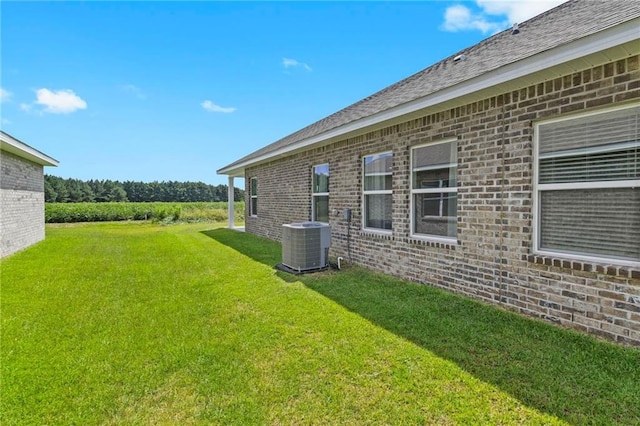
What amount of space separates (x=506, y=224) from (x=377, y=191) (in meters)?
3.02

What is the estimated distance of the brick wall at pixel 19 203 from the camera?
9.61 metres

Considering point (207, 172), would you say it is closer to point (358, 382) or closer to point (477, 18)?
point (477, 18)

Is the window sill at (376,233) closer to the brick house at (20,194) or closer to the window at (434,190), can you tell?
the window at (434,190)

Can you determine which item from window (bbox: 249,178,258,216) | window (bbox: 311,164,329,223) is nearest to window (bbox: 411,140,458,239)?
window (bbox: 311,164,329,223)

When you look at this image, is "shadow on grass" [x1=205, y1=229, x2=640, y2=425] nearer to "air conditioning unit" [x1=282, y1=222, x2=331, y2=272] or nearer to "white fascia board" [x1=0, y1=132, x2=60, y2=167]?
"air conditioning unit" [x1=282, y1=222, x2=331, y2=272]

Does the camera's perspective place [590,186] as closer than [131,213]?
Yes

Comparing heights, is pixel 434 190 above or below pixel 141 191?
below

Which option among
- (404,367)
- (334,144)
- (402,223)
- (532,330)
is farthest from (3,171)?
(532,330)

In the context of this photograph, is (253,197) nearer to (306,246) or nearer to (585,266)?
(306,246)

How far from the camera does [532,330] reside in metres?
3.61

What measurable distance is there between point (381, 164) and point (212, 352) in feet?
16.2

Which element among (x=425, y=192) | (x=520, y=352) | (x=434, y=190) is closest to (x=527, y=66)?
(x=434, y=190)

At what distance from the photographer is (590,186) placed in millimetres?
3562

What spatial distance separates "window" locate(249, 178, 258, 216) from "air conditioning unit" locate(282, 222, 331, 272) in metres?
8.17
